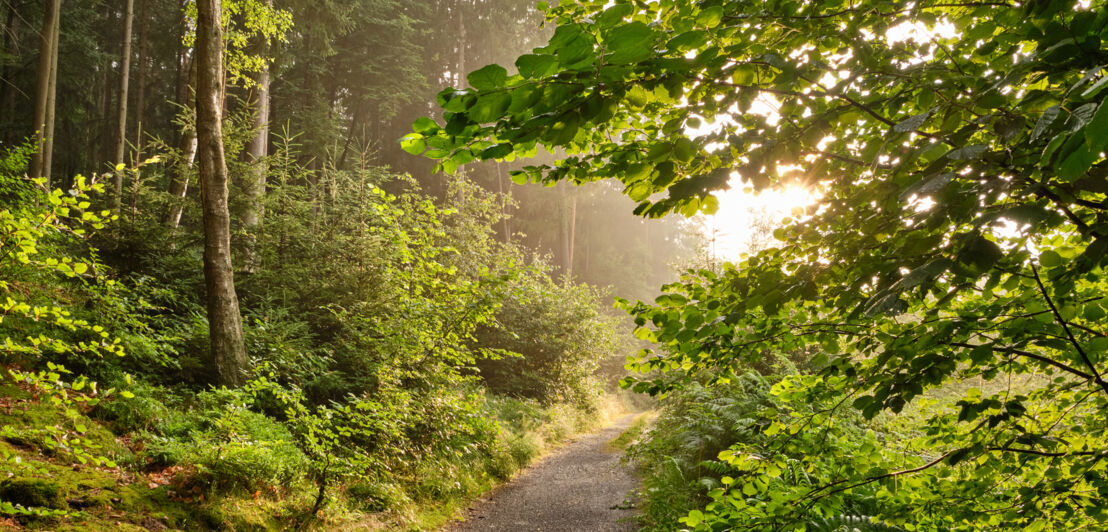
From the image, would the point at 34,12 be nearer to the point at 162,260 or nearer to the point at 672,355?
the point at 162,260

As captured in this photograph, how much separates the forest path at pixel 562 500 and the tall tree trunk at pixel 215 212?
3342 millimetres

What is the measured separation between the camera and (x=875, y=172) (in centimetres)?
139

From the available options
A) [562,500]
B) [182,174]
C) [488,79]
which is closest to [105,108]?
[182,174]

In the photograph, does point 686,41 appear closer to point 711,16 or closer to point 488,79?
point 711,16

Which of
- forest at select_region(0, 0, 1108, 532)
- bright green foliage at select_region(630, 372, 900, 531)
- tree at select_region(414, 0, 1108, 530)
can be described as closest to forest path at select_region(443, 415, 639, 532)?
forest at select_region(0, 0, 1108, 532)

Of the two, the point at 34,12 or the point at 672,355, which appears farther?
the point at 34,12

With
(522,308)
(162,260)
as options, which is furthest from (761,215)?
(162,260)

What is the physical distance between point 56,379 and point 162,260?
238 inches

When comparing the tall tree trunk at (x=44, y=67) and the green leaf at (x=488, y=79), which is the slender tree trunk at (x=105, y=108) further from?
the green leaf at (x=488, y=79)

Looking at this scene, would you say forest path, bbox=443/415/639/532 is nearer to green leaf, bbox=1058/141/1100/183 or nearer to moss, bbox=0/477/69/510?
moss, bbox=0/477/69/510

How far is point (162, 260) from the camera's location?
23.3 ft

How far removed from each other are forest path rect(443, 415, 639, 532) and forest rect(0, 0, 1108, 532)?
0.09 meters

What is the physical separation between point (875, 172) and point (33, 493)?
5.17 meters

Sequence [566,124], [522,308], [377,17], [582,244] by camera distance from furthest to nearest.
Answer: [582,244] < [377,17] < [522,308] < [566,124]
